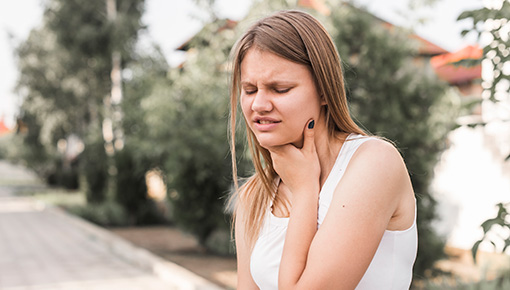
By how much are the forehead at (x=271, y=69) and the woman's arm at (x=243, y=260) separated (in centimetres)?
56

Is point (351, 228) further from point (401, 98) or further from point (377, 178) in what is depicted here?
point (401, 98)

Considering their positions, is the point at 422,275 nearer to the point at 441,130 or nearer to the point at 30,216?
the point at 441,130

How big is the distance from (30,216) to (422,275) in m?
14.5

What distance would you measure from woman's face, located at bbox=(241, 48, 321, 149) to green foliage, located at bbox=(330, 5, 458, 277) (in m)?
5.56

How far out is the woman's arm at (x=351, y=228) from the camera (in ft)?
4.29

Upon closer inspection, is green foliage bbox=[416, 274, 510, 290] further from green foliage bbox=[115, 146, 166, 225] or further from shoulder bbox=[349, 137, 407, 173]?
green foliage bbox=[115, 146, 166, 225]

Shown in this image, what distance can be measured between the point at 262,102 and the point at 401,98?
19.9 feet

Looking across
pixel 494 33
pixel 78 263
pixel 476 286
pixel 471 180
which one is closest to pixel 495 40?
pixel 494 33

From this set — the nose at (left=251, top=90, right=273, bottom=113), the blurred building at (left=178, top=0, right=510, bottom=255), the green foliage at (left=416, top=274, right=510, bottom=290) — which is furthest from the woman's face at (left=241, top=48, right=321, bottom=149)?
the blurred building at (left=178, top=0, right=510, bottom=255)

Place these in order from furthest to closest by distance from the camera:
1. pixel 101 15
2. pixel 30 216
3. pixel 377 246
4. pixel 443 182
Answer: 1. pixel 101 15
2. pixel 30 216
3. pixel 443 182
4. pixel 377 246

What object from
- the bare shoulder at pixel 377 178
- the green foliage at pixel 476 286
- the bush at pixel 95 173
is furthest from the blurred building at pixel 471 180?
the bush at pixel 95 173

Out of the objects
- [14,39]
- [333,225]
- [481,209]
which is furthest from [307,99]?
[14,39]

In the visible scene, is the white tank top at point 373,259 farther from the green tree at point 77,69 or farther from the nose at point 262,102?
the green tree at point 77,69

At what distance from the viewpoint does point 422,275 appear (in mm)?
6977
